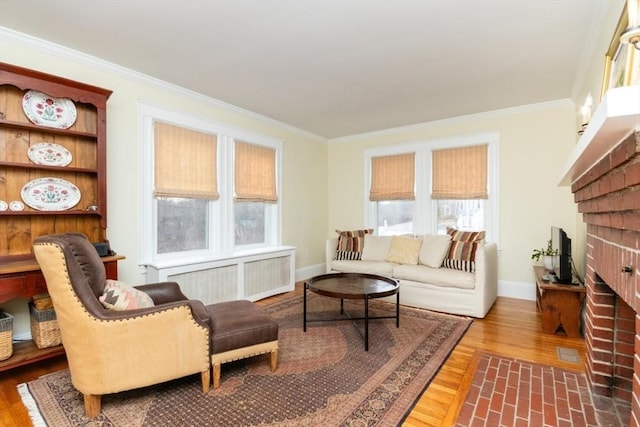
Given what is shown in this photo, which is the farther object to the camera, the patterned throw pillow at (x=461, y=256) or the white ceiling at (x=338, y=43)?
the patterned throw pillow at (x=461, y=256)

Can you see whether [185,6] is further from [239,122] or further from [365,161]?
[365,161]

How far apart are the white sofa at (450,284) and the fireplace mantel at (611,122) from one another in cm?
229

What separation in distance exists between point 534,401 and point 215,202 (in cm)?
364

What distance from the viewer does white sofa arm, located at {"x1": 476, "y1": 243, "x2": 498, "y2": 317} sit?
3.55 metres

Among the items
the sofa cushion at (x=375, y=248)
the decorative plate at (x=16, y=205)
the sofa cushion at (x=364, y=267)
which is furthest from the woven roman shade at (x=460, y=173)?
the decorative plate at (x=16, y=205)

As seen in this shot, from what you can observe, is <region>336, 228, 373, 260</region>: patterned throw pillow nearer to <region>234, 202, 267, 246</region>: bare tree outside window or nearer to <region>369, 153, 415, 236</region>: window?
<region>369, 153, 415, 236</region>: window

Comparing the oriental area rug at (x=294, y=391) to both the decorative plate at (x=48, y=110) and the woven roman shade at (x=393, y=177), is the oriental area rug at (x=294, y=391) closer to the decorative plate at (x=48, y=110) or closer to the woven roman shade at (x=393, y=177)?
the decorative plate at (x=48, y=110)

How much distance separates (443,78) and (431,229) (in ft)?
7.71

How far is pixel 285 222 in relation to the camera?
511 centimetres

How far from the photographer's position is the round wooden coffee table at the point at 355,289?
282 cm

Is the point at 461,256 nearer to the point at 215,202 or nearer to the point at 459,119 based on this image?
the point at 459,119

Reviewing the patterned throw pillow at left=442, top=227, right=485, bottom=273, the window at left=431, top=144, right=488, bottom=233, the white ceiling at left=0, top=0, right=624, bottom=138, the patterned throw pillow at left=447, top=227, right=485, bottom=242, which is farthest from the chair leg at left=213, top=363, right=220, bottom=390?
the window at left=431, top=144, right=488, bottom=233

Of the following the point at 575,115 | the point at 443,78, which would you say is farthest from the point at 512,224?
the point at 443,78

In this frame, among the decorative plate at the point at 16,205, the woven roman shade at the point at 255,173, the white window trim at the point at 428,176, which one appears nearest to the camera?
the decorative plate at the point at 16,205
